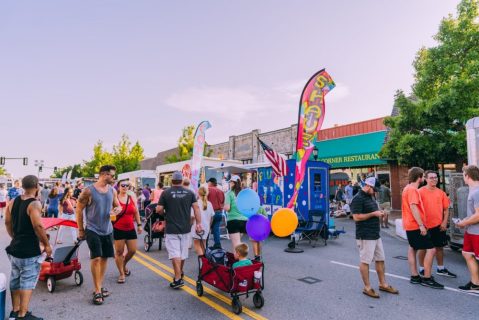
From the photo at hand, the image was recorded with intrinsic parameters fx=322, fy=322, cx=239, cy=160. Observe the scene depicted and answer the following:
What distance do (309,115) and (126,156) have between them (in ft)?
A: 149

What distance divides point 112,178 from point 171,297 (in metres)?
2.03

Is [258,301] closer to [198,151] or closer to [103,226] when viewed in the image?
[103,226]

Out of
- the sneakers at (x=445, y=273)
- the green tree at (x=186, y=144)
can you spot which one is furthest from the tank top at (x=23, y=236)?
the green tree at (x=186, y=144)

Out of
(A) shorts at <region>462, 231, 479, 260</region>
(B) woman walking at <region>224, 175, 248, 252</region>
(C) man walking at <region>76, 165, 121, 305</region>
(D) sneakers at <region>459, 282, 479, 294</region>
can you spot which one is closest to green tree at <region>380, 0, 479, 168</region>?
(A) shorts at <region>462, 231, 479, 260</region>

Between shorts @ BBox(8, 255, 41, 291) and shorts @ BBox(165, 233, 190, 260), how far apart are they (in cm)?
188

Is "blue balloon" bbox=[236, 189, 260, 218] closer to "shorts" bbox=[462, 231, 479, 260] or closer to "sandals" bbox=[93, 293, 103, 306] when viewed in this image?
"sandals" bbox=[93, 293, 103, 306]

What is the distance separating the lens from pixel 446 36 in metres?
14.0

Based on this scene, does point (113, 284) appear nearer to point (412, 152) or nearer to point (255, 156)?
point (412, 152)

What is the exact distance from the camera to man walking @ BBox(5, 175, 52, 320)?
3898mm

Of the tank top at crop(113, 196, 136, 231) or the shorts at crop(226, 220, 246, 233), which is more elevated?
the tank top at crop(113, 196, 136, 231)

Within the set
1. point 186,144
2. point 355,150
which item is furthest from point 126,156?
point 355,150

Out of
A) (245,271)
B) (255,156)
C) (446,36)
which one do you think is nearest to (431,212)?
(245,271)

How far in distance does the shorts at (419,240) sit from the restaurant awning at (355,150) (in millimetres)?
13086

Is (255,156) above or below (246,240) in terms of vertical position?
above
